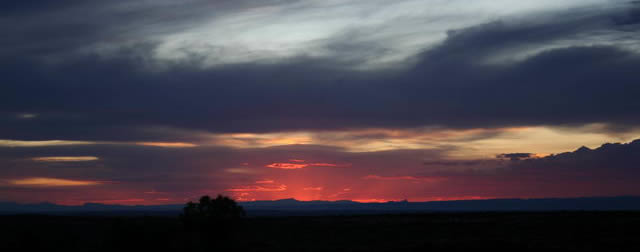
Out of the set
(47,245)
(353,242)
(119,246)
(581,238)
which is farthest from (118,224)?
(581,238)

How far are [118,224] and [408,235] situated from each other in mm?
56951

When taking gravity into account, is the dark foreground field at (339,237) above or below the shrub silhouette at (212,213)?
below

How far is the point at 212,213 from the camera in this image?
68812 millimetres

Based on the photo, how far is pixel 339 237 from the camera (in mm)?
111500

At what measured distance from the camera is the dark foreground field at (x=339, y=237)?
67.9 meters

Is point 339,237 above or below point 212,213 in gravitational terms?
below

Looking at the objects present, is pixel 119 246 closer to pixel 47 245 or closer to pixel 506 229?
pixel 47 245

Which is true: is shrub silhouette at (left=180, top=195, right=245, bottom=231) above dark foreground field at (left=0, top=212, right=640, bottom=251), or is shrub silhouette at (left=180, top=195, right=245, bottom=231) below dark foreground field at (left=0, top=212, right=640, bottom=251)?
above

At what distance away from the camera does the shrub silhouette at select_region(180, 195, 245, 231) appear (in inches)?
2712

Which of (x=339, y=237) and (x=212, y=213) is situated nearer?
(x=212, y=213)

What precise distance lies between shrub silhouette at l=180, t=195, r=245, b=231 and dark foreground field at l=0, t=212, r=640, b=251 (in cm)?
76

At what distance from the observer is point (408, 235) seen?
109500 mm

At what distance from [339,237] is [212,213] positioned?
1836 inches

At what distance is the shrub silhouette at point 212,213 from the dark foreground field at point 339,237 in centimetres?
76
